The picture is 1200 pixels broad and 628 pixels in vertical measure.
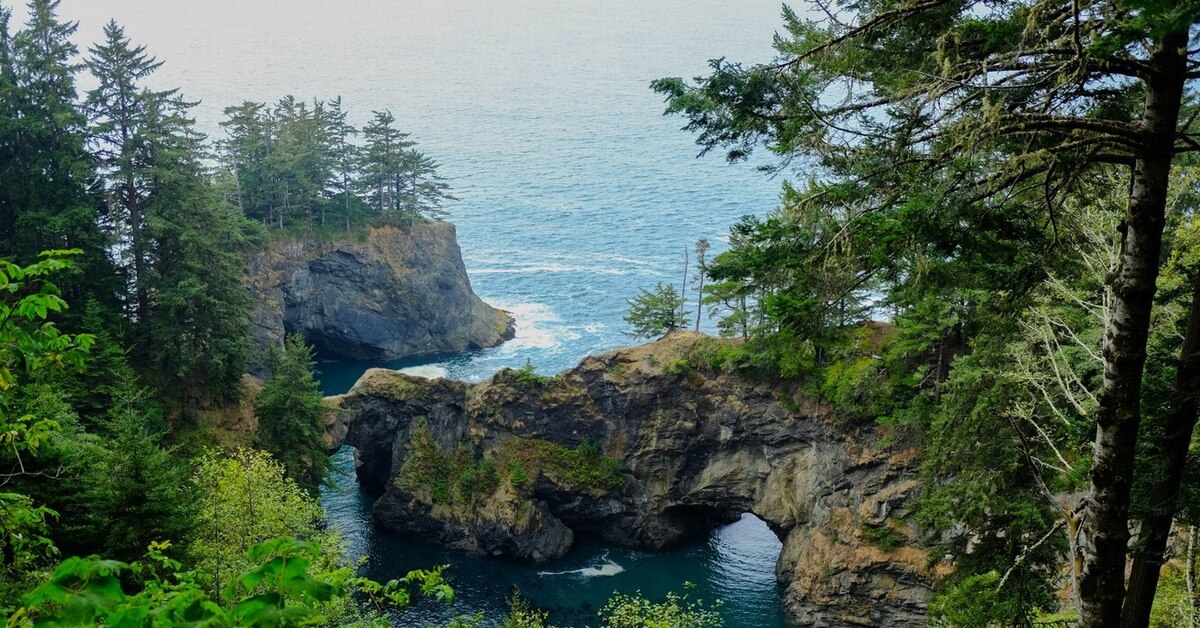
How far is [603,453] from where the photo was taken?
155 feet

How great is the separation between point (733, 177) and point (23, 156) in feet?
286

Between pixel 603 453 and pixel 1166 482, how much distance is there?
39220 mm

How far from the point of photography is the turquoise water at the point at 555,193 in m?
44.4

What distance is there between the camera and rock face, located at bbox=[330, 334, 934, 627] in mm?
42531

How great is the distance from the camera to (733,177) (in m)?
115

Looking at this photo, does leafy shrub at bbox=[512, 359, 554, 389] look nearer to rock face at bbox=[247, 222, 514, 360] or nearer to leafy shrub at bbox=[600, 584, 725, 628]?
leafy shrub at bbox=[600, 584, 725, 628]

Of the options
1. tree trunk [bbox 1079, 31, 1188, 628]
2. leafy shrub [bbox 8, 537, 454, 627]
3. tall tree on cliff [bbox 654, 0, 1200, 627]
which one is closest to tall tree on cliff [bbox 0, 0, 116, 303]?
tall tree on cliff [bbox 654, 0, 1200, 627]

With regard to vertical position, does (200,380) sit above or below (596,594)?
above

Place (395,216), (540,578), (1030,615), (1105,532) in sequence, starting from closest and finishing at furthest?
(1105,532)
(1030,615)
(540,578)
(395,216)

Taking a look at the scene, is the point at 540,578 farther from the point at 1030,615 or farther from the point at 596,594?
the point at 1030,615

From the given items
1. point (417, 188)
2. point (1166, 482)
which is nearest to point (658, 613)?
point (1166, 482)

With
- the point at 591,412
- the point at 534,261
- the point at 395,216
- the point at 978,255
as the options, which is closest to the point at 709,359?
the point at 591,412

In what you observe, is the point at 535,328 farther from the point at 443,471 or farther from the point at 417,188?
the point at 443,471

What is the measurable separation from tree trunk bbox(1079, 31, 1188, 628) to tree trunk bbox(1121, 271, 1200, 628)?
108cm
